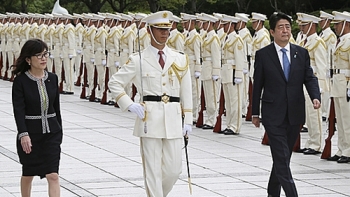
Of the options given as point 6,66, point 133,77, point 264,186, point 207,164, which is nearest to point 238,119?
point 207,164

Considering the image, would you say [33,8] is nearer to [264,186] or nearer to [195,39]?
[195,39]

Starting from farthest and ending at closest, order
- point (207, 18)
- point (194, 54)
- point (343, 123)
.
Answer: point (194, 54) < point (207, 18) < point (343, 123)

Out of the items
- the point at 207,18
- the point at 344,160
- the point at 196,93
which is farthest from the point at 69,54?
the point at 344,160

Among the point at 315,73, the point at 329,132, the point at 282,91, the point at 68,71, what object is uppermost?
the point at 282,91

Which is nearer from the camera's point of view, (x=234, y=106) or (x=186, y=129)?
(x=186, y=129)

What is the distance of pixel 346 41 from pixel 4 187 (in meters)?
4.86

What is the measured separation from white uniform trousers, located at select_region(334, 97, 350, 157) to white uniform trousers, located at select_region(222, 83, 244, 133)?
10.5 ft

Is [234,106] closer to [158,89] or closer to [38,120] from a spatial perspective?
[158,89]

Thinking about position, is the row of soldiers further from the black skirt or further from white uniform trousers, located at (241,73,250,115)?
the black skirt

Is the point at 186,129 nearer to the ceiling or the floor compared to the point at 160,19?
nearer to the floor

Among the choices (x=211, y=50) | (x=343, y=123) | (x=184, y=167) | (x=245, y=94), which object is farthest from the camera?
(x=245, y=94)

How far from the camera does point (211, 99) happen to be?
53.1 feet

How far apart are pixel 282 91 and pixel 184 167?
10.6 feet

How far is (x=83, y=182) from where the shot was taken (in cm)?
1012
